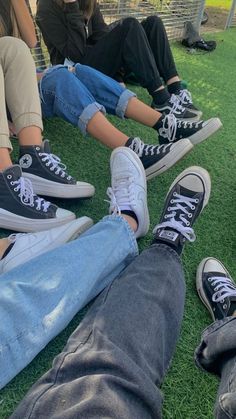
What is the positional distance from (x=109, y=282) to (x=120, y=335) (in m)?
0.24

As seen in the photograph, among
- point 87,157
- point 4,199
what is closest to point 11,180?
point 4,199

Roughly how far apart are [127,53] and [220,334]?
145 centimetres

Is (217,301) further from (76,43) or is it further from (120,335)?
(76,43)

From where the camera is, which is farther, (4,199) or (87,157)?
(87,157)

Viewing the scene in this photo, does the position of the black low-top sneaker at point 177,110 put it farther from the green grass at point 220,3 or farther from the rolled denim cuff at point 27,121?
the green grass at point 220,3

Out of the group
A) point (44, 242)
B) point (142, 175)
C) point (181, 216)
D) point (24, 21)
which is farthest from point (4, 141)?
point (24, 21)

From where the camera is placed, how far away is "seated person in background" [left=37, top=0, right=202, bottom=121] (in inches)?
71.2

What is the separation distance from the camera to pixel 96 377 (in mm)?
622

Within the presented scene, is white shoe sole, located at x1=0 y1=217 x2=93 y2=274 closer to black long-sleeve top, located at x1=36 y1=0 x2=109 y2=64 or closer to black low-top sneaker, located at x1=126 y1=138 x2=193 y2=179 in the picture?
black low-top sneaker, located at x1=126 y1=138 x2=193 y2=179

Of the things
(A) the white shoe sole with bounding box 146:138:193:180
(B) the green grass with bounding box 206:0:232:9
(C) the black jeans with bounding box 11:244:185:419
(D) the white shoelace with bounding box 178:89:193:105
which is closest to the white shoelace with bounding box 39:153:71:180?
(A) the white shoe sole with bounding box 146:138:193:180

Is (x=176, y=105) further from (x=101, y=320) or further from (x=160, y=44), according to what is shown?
(x=101, y=320)

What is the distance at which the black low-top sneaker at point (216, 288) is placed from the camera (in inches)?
40.5

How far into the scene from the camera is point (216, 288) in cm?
107

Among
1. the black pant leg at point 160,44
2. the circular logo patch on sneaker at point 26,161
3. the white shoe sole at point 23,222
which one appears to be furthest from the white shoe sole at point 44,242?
the black pant leg at point 160,44
